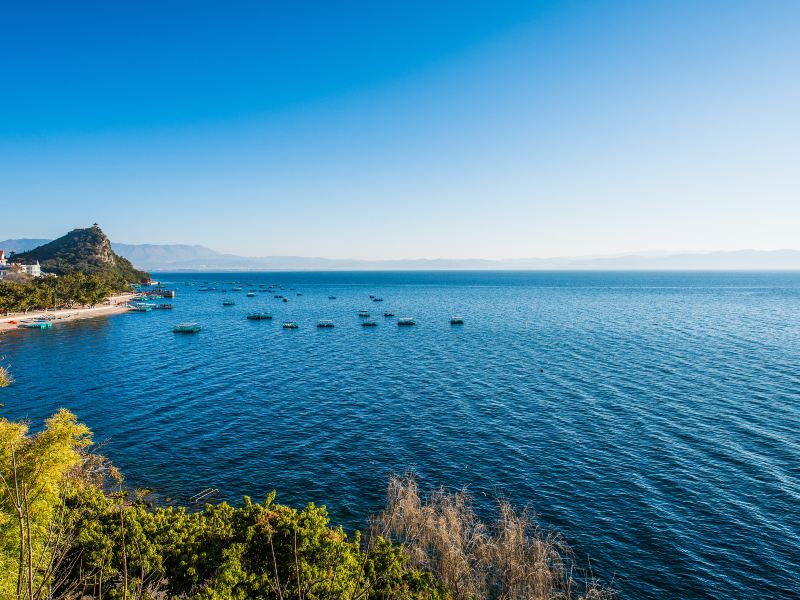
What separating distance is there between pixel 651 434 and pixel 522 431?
13488 millimetres

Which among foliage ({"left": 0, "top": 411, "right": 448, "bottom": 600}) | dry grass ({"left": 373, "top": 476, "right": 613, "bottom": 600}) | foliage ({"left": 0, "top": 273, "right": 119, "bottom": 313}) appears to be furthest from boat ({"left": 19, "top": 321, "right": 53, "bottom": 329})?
dry grass ({"left": 373, "top": 476, "right": 613, "bottom": 600})

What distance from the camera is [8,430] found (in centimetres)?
2436

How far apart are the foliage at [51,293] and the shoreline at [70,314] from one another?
2853mm

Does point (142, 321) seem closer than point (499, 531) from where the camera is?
No

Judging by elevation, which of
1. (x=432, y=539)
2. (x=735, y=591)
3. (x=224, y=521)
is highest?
(x=224, y=521)

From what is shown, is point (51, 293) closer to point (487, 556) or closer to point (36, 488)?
point (36, 488)

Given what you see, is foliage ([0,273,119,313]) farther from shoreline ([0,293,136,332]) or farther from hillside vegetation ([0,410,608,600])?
hillside vegetation ([0,410,608,600])

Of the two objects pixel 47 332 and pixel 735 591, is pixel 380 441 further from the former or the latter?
pixel 47 332

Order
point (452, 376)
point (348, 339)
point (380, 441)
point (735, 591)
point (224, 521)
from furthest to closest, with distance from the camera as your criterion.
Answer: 1. point (348, 339)
2. point (452, 376)
3. point (380, 441)
4. point (735, 591)
5. point (224, 521)

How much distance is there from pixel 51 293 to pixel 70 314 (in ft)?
49.0

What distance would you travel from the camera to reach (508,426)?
50219 mm

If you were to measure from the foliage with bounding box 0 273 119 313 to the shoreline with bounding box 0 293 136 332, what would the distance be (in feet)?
9.36

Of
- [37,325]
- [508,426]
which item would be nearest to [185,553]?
[508,426]

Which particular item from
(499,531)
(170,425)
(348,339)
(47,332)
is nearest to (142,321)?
(47,332)
